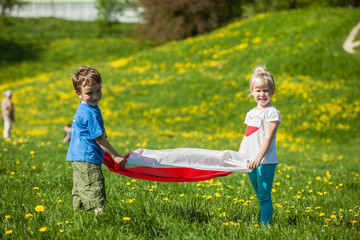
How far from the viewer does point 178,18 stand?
32.5 metres

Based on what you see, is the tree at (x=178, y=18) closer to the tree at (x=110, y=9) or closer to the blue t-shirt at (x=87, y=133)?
the tree at (x=110, y=9)

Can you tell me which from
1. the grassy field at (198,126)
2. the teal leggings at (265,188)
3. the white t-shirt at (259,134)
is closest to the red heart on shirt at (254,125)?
the white t-shirt at (259,134)

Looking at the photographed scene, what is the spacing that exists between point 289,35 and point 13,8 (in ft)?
161

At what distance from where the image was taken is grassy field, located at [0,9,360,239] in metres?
3.55

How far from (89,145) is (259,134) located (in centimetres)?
190

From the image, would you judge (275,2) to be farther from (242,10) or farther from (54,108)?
(54,108)

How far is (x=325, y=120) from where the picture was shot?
1650 centimetres

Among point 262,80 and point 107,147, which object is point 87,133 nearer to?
point 107,147

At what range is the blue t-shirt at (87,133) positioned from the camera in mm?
3553

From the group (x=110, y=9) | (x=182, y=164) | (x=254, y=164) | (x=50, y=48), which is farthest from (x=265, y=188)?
(x=110, y=9)

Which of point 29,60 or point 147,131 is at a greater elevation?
point 29,60

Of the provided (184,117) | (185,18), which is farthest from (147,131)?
(185,18)

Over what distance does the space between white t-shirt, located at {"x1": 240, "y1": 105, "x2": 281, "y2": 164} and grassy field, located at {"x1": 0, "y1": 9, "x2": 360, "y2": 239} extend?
0.75 metres

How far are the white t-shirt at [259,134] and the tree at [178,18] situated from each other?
2979cm
